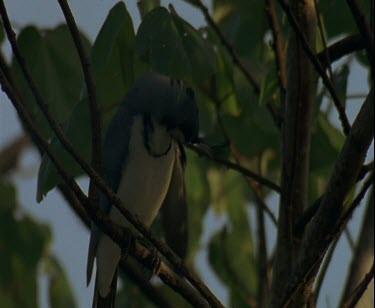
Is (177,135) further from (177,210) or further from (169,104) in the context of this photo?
(177,210)

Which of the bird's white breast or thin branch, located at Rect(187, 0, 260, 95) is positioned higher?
thin branch, located at Rect(187, 0, 260, 95)

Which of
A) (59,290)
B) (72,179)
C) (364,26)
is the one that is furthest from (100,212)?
(59,290)

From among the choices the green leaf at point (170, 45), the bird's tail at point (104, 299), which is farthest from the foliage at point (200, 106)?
the bird's tail at point (104, 299)

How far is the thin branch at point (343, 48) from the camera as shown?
2.74m

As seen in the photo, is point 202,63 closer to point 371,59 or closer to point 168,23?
point 168,23

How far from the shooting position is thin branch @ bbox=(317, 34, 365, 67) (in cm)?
274

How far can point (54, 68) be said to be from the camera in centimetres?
327

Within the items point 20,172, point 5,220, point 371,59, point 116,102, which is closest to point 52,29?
point 116,102

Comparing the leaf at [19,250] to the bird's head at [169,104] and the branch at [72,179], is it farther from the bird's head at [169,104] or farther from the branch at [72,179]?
the branch at [72,179]

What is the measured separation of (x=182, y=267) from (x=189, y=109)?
3.34ft

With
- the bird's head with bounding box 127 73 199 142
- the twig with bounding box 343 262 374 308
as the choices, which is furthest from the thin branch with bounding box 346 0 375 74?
the bird's head with bounding box 127 73 199 142

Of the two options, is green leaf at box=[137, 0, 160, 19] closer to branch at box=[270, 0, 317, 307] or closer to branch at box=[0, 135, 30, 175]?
branch at box=[270, 0, 317, 307]

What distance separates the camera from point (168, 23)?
105 inches

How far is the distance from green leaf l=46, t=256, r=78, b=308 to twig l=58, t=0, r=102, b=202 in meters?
1.83
